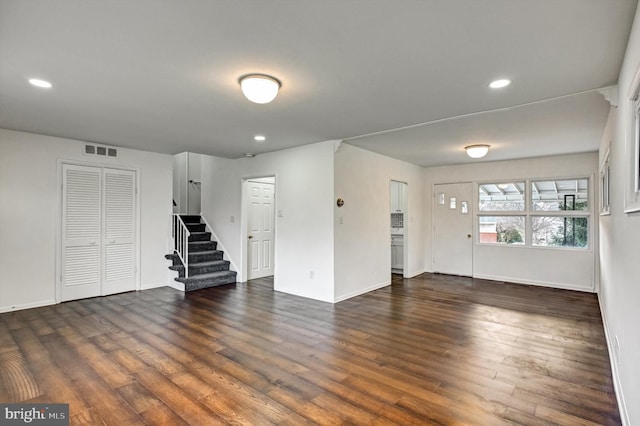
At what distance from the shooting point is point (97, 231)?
5.18 metres

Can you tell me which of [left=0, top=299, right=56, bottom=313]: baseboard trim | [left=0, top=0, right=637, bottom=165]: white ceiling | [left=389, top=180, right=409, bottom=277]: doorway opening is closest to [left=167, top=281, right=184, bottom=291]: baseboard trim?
[left=0, top=299, right=56, bottom=313]: baseboard trim

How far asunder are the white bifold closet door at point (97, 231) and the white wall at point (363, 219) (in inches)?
141

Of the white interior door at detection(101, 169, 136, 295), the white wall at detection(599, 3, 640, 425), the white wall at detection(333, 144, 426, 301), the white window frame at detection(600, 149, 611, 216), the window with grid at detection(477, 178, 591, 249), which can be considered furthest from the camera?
the window with grid at detection(477, 178, 591, 249)

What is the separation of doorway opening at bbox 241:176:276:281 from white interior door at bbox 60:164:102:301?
2.37 meters

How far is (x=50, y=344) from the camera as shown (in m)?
3.26

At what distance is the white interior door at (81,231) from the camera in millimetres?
4859

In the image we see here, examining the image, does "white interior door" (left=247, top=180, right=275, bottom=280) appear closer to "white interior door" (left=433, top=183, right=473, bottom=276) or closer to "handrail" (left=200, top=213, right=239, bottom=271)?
"handrail" (left=200, top=213, right=239, bottom=271)

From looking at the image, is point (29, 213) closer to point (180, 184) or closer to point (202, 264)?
point (202, 264)

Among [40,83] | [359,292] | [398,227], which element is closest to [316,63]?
[40,83]

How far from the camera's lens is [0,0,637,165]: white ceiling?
180 cm

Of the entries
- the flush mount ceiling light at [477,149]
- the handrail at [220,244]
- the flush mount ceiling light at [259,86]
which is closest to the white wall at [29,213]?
the handrail at [220,244]

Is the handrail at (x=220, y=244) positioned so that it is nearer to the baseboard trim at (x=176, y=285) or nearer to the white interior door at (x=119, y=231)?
the baseboard trim at (x=176, y=285)

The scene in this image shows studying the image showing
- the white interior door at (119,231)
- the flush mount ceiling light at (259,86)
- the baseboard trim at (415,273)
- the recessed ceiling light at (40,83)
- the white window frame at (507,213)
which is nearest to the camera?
the flush mount ceiling light at (259,86)

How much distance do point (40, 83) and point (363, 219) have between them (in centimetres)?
Answer: 428
